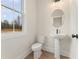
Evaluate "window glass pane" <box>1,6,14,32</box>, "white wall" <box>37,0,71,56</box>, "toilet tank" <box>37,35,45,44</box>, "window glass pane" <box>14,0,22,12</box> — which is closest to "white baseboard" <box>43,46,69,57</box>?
"white wall" <box>37,0,71,56</box>

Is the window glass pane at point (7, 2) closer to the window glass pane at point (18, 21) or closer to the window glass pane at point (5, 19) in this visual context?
the window glass pane at point (5, 19)

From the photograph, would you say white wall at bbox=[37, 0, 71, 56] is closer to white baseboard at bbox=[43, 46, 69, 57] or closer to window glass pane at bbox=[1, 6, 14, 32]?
white baseboard at bbox=[43, 46, 69, 57]

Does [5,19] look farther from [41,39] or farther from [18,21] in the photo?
[41,39]

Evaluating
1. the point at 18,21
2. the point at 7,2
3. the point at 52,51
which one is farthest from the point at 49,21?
the point at 7,2

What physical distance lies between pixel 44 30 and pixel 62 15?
990 millimetres

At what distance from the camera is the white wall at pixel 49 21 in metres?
3.37

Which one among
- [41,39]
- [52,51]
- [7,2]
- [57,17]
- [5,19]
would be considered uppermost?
[7,2]

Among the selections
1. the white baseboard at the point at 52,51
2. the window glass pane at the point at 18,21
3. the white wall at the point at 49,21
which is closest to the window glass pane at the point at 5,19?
the window glass pane at the point at 18,21

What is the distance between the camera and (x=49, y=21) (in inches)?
155

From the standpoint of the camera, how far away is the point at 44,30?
416 centimetres

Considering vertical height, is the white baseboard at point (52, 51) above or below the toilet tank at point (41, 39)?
below

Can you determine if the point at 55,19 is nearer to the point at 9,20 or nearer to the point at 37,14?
the point at 37,14

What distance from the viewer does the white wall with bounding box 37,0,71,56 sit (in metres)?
3.37

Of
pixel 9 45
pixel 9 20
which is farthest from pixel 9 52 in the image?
pixel 9 20
